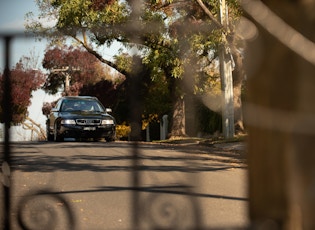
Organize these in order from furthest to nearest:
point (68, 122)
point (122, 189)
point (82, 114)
Answer: point (68, 122), point (82, 114), point (122, 189)

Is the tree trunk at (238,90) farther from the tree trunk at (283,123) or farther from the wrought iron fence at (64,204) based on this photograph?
the tree trunk at (283,123)

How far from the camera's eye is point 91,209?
707 cm

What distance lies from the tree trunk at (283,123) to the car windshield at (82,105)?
3.44 metres

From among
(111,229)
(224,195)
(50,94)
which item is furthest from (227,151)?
(50,94)

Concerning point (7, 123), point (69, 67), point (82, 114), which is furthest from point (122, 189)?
point (7, 123)

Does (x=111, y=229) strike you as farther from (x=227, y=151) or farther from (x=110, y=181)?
(x=227, y=151)

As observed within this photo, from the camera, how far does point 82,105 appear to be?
286 inches

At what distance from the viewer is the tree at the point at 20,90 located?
159 inches

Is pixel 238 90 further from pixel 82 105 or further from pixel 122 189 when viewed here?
pixel 122 189

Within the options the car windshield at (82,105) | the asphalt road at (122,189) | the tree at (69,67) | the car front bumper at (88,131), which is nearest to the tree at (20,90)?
the tree at (69,67)

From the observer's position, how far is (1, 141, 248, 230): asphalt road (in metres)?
3.95

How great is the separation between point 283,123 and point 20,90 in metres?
2.24

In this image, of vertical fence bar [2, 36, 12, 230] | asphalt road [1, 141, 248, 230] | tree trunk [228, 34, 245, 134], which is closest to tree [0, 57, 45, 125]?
vertical fence bar [2, 36, 12, 230]

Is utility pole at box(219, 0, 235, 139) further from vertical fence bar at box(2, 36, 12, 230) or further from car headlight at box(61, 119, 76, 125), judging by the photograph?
vertical fence bar at box(2, 36, 12, 230)
